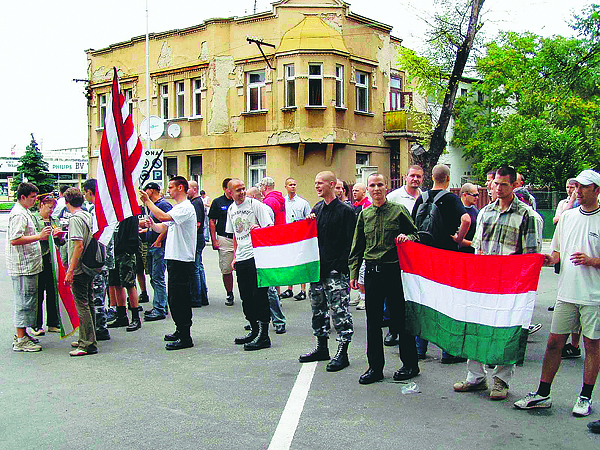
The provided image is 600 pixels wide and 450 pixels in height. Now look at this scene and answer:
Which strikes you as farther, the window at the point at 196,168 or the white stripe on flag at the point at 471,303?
the window at the point at 196,168

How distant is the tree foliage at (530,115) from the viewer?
3111 cm

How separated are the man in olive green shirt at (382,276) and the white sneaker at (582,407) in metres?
1.68

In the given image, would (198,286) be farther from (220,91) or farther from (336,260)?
(220,91)

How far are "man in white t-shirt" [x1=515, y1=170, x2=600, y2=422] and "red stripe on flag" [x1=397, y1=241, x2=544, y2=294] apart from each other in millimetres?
208

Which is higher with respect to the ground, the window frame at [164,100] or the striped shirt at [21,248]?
the window frame at [164,100]

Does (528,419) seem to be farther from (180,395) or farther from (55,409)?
(55,409)

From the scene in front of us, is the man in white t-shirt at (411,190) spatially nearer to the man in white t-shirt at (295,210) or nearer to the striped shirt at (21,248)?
the man in white t-shirt at (295,210)

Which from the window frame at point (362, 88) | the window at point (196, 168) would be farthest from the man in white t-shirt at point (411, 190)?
the window at point (196, 168)

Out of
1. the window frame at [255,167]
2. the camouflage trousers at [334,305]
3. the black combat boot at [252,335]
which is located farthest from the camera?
the window frame at [255,167]

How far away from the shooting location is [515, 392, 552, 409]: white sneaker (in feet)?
18.0

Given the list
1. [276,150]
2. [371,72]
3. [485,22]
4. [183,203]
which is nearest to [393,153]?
[371,72]

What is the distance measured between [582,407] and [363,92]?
999 inches

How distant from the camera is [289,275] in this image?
305 inches

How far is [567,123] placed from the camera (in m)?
34.8
